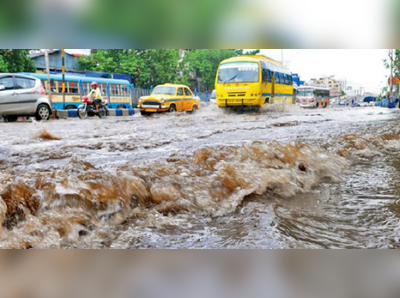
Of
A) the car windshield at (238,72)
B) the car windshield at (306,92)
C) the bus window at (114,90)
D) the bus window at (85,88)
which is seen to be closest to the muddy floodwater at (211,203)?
the car windshield at (238,72)

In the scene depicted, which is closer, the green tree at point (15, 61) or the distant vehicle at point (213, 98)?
the green tree at point (15, 61)

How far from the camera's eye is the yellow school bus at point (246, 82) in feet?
26.8

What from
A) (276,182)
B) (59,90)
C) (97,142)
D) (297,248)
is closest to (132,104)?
(59,90)

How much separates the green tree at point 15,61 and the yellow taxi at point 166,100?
3.39 m

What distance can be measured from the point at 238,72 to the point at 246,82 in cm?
42

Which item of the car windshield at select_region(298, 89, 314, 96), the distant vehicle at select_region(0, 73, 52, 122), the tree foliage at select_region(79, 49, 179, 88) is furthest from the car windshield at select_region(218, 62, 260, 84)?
the car windshield at select_region(298, 89, 314, 96)

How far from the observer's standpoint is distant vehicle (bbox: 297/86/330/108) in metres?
15.4

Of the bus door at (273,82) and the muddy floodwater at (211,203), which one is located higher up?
the bus door at (273,82)

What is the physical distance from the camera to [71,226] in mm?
1325

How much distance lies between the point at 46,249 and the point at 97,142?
285 cm

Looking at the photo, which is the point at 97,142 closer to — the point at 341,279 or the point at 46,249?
the point at 46,249

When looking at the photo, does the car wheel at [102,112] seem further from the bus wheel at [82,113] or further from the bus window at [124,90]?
the bus window at [124,90]

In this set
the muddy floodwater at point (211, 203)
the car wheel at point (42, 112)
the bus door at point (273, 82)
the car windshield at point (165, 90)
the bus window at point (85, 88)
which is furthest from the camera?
the bus window at point (85, 88)

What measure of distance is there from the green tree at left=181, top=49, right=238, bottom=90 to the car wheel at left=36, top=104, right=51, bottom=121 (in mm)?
2873
